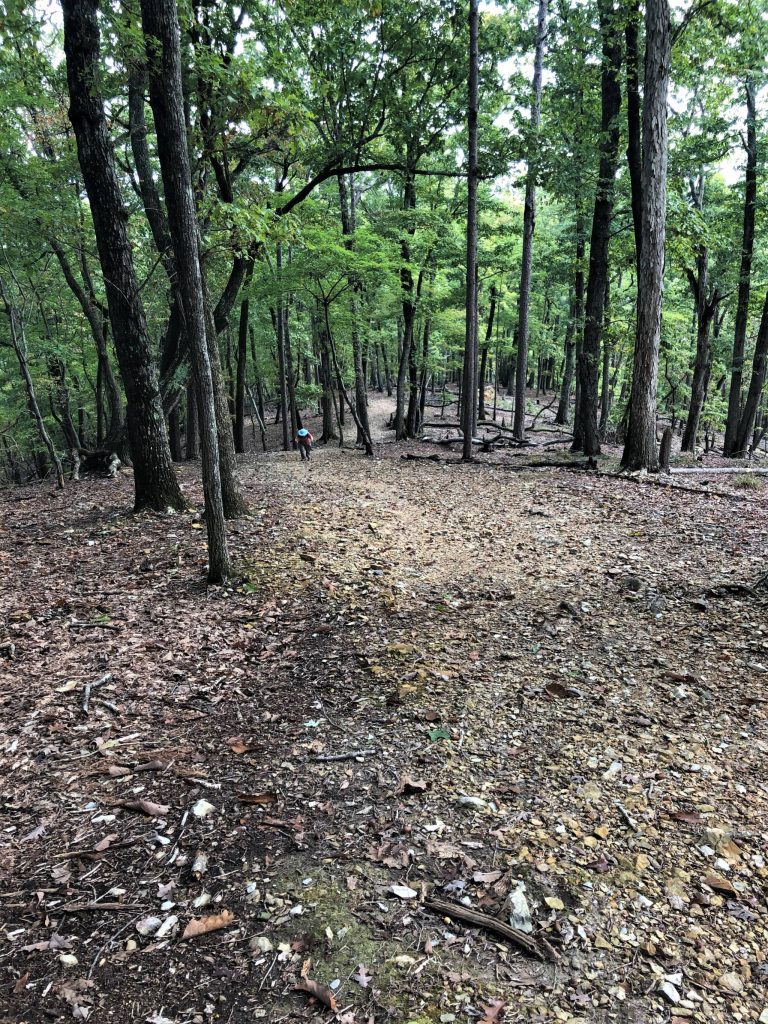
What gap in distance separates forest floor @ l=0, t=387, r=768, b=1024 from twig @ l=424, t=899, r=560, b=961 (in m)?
0.03

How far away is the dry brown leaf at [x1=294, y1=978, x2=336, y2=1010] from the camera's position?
79.7 inches

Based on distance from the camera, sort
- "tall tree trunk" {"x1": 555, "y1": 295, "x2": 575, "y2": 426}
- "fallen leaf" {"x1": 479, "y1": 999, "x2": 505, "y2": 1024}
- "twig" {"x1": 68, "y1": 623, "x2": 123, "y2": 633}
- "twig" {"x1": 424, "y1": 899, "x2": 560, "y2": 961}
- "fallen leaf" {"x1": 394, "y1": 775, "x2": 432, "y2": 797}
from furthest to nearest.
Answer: "tall tree trunk" {"x1": 555, "y1": 295, "x2": 575, "y2": 426} < "twig" {"x1": 68, "y1": 623, "x2": 123, "y2": 633} < "fallen leaf" {"x1": 394, "y1": 775, "x2": 432, "y2": 797} < "twig" {"x1": 424, "y1": 899, "x2": 560, "y2": 961} < "fallen leaf" {"x1": 479, "y1": 999, "x2": 505, "y2": 1024}

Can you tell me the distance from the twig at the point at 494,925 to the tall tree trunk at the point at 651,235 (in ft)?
32.3

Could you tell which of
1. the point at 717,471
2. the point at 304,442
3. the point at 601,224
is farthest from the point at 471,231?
the point at 717,471

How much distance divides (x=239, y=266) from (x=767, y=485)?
33.8ft

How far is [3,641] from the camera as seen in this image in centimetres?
464

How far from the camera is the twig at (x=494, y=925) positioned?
220cm

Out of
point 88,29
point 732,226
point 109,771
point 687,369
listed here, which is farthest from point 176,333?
point 687,369

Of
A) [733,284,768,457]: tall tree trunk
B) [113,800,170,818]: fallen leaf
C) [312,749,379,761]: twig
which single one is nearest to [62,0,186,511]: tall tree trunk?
[113,800,170,818]: fallen leaf

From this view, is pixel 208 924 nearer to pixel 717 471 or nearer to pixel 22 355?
pixel 22 355

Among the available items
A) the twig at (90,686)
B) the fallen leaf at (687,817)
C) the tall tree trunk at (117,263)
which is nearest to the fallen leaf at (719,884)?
the fallen leaf at (687,817)

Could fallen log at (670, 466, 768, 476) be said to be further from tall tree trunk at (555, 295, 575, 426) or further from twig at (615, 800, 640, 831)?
tall tree trunk at (555, 295, 575, 426)

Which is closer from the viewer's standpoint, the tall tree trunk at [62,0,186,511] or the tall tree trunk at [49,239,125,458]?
the tall tree trunk at [62,0,186,511]

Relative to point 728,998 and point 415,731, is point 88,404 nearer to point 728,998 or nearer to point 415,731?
point 415,731
